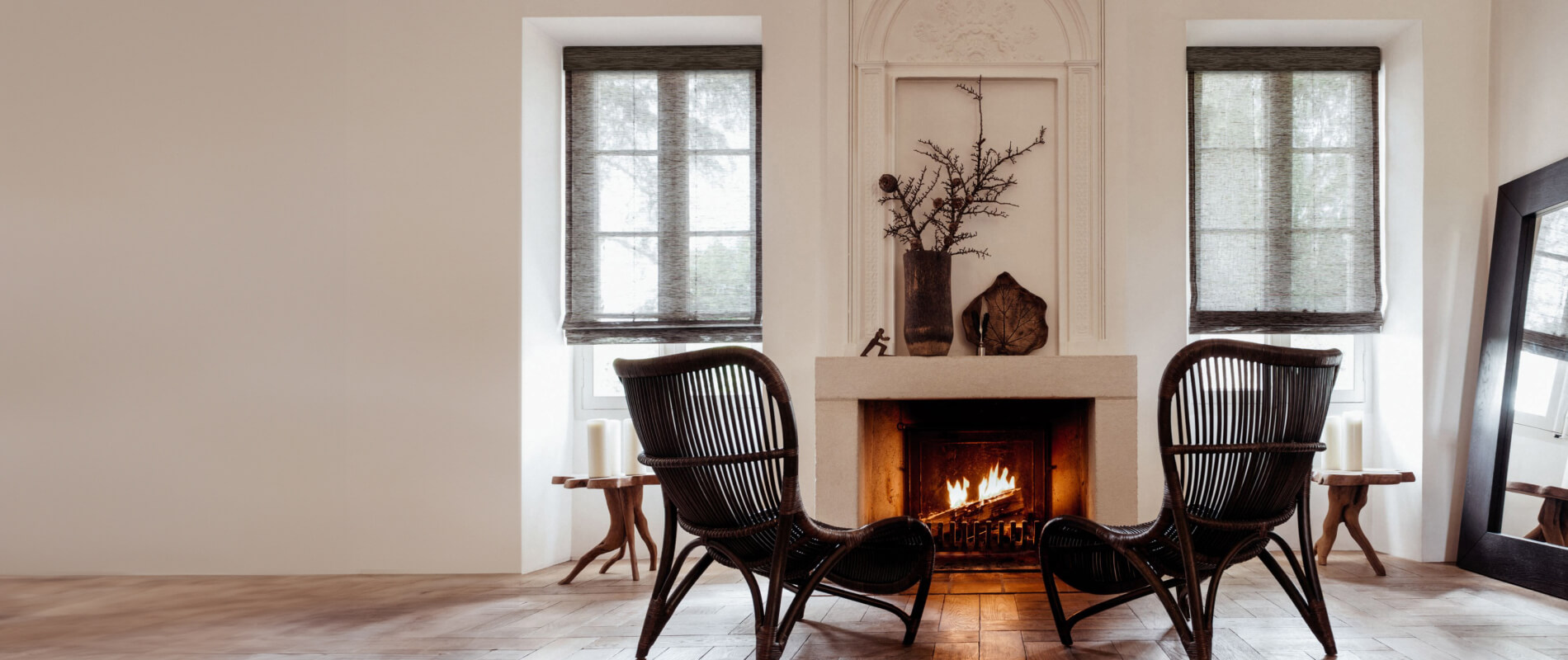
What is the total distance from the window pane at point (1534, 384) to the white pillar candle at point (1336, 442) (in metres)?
0.68

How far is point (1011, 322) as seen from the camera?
4234 mm

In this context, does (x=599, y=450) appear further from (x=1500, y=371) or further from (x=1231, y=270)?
(x=1500, y=371)

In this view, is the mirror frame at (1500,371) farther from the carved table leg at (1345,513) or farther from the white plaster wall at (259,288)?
the white plaster wall at (259,288)

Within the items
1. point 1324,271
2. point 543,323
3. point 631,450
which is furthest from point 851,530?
point 1324,271

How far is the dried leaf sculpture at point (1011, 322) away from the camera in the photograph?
4.22 metres

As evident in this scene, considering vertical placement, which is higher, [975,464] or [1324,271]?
[1324,271]

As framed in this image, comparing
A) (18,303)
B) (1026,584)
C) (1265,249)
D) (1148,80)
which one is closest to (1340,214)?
(1265,249)

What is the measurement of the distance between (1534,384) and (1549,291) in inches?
15.7

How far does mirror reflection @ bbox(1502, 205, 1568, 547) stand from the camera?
3.71 m

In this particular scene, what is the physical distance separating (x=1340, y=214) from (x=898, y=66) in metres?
2.42

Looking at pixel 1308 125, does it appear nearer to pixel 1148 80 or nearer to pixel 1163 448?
pixel 1148 80

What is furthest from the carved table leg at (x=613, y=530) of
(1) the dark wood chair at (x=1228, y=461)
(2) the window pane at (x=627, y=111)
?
(1) the dark wood chair at (x=1228, y=461)

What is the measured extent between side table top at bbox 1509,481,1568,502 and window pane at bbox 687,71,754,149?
12.6ft

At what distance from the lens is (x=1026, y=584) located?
12.2 ft
